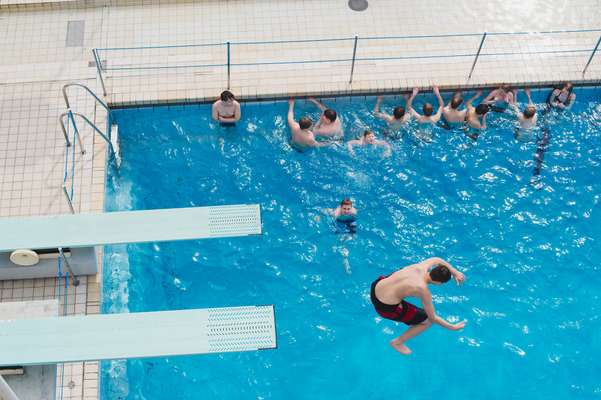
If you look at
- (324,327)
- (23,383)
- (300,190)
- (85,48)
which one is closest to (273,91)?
(300,190)

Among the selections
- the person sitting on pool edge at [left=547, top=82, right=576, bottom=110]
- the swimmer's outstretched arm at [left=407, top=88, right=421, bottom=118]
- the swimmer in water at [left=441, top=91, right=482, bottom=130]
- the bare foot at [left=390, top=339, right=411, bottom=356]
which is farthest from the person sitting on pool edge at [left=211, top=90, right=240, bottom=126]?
the person sitting on pool edge at [left=547, top=82, right=576, bottom=110]

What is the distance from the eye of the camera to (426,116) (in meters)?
9.66

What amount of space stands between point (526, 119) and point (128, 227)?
6163 mm

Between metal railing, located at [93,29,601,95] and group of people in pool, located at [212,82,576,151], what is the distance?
2.17 ft

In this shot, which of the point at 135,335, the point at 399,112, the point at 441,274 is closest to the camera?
the point at 135,335

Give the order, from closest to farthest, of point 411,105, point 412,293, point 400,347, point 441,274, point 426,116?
point 441,274
point 412,293
point 400,347
point 426,116
point 411,105

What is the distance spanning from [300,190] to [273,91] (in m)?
1.85

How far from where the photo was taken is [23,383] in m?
6.11

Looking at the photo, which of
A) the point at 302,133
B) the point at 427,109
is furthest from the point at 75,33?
the point at 427,109

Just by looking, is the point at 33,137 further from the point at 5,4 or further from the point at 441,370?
the point at 441,370

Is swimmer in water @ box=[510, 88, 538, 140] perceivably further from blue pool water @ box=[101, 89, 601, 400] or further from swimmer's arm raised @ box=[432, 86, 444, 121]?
swimmer's arm raised @ box=[432, 86, 444, 121]

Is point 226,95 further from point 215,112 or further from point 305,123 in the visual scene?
point 305,123

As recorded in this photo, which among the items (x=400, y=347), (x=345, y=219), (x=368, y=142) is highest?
(x=368, y=142)

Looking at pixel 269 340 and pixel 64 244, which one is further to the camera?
pixel 64 244
